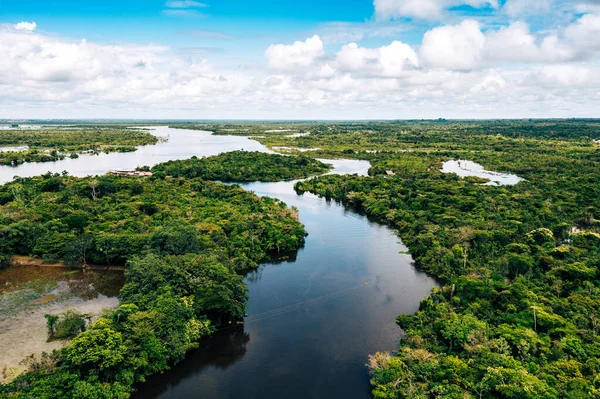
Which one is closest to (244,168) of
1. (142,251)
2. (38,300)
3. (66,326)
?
(142,251)

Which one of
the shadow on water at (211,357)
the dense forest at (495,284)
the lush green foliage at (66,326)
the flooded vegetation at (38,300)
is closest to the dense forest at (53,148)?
the dense forest at (495,284)

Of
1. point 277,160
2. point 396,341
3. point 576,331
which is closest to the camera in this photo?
point 576,331

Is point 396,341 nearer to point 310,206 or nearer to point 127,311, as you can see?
point 127,311

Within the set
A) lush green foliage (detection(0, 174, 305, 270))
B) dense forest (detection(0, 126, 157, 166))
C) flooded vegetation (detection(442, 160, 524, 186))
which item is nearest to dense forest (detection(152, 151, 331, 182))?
lush green foliage (detection(0, 174, 305, 270))

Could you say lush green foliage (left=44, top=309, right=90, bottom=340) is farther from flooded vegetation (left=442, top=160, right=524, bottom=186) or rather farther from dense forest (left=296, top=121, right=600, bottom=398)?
flooded vegetation (left=442, top=160, right=524, bottom=186)

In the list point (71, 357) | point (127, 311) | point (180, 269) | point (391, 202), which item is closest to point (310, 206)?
point (391, 202)

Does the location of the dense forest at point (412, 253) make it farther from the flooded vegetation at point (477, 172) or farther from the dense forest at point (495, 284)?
the flooded vegetation at point (477, 172)
